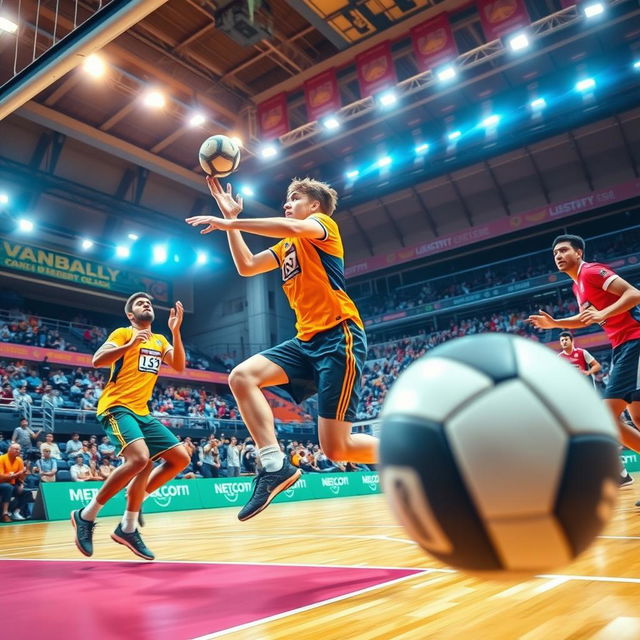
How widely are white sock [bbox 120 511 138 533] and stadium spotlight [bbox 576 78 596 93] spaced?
22080 millimetres

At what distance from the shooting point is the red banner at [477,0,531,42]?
53.1 ft

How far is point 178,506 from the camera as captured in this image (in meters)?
12.0

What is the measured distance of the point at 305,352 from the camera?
349 centimetres

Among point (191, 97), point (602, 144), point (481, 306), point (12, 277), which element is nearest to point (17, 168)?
point (12, 277)

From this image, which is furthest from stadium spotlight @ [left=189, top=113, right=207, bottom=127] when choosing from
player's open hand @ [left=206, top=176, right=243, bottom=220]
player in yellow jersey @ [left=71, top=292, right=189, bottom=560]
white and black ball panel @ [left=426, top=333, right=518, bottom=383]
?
white and black ball panel @ [left=426, top=333, right=518, bottom=383]

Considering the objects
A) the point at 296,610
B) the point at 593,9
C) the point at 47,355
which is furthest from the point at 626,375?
the point at 47,355

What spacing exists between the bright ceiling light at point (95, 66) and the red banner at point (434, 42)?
30.3 ft

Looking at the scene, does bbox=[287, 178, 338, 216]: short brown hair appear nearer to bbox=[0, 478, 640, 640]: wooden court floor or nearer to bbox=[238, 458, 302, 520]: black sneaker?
bbox=[238, 458, 302, 520]: black sneaker

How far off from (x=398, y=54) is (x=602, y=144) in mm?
9881

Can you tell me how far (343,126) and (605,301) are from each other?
58.8 feet

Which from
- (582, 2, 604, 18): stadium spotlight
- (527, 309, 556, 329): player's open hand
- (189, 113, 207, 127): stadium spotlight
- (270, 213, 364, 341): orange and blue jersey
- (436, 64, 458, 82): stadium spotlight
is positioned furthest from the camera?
(189, 113, 207, 127): stadium spotlight

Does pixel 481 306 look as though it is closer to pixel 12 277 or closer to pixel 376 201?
pixel 376 201

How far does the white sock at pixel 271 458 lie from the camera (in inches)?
127

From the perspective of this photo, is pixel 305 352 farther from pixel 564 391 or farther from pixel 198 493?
pixel 198 493
